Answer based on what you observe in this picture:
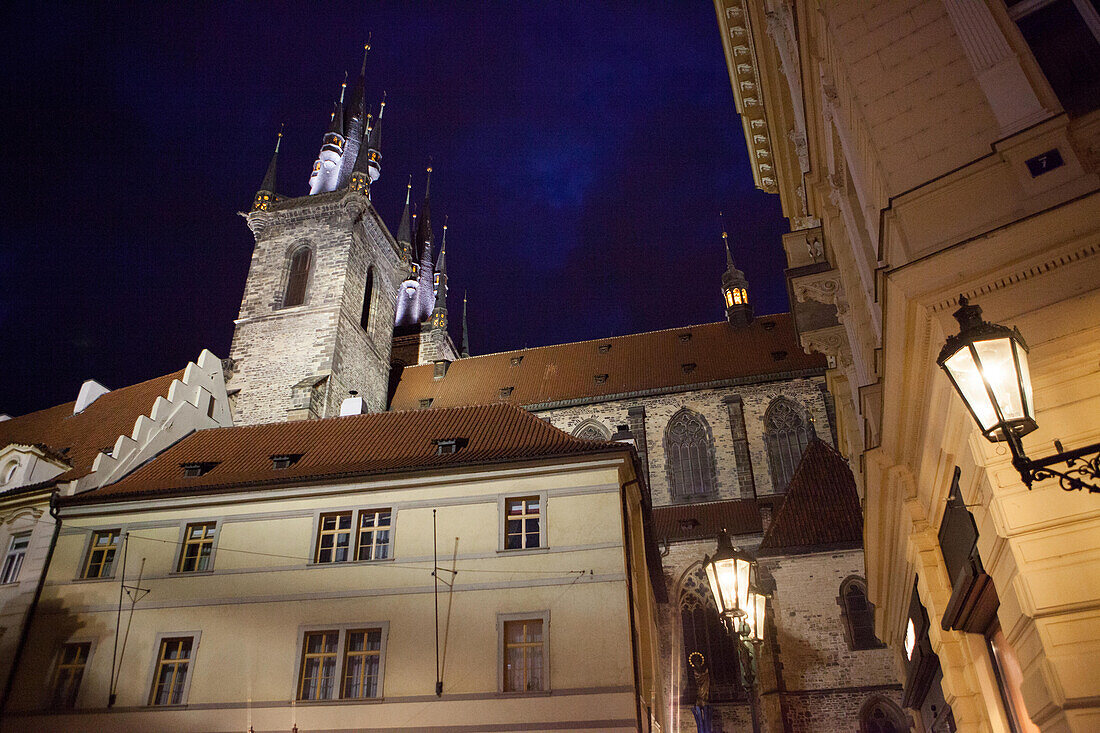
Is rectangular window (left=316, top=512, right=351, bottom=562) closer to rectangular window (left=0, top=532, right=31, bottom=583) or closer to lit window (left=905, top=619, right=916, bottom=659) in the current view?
rectangular window (left=0, top=532, right=31, bottom=583)

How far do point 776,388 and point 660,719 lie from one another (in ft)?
49.7

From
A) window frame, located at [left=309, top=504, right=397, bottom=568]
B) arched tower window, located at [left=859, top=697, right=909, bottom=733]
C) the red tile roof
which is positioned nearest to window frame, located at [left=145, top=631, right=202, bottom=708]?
window frame, located at [left=309, top=504, right=397, bottom=568]

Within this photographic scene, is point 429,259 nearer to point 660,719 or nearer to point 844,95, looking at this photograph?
point 660,719

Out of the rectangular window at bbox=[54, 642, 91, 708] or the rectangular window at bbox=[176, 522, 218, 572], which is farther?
the rectangular window at bbox=[176, 522, 218, 572]

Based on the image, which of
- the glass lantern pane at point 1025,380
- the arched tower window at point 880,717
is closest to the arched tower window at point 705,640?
the arched tower window at point 880,717

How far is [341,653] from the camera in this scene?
14023 millimetres

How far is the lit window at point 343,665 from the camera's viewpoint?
1383 cm

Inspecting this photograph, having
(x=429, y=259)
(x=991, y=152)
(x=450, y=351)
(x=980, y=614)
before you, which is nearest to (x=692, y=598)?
(x=980, y=614)

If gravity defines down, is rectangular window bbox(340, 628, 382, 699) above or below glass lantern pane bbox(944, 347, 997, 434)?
above

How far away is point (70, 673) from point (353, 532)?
6.58m

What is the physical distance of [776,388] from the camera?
28.9 metres

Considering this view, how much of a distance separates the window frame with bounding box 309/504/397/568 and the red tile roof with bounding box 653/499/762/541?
11.2m

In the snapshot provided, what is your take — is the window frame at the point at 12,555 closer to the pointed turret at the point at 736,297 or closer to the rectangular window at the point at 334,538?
the rectangular window at the point at 334,538

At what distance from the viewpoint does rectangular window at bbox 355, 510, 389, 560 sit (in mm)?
15125
